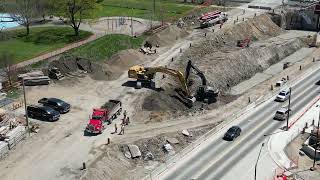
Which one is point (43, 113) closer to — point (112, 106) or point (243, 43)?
point (112, 106)

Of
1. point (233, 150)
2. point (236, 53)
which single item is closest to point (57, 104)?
point (233, 150)

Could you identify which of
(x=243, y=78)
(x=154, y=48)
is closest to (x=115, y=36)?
(x=154, y=48)

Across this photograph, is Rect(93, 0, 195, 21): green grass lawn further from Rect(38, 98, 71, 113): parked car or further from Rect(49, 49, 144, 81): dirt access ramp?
Rect(38, 98, 71, 113): parked car

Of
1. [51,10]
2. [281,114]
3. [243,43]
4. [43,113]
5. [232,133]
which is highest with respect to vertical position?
[51,10]

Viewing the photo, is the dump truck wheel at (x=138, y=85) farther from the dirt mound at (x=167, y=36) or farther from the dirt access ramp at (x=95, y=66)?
the dirt mound at (x=167, y=36)

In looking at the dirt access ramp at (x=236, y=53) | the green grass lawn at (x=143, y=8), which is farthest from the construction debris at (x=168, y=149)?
the green grass lawn at (x=143, y=8)

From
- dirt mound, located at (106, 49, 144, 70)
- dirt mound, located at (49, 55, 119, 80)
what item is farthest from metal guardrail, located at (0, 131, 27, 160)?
dirt mound, located at (106, 49, 144, 70)

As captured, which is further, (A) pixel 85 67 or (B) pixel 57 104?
(A) pixel 85 67

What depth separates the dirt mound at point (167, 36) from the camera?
102625 mm

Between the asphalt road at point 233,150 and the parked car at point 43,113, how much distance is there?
64.9 feet

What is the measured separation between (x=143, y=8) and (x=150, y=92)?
57.4 meters

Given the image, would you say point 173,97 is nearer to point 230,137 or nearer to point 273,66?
point 230,137

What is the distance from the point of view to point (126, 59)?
303 ft

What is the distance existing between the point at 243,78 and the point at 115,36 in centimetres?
2913
